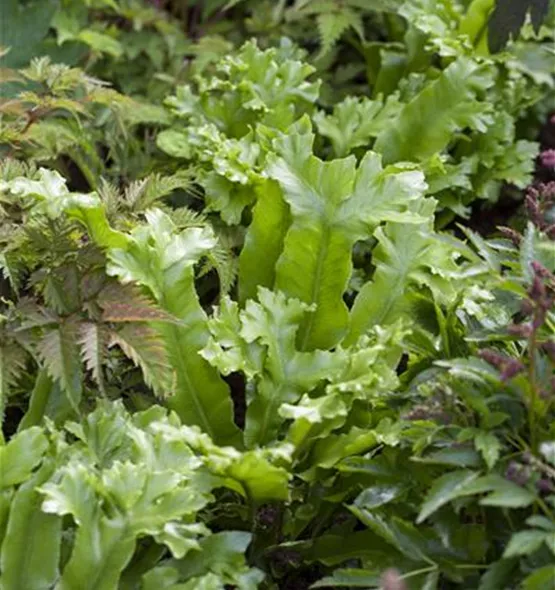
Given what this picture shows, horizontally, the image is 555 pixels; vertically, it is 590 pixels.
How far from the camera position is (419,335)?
4.66 ft

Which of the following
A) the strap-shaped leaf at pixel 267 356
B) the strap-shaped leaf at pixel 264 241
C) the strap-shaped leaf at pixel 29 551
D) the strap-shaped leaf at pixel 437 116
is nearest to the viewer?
the strap-shaped leaf at pixel 29 551

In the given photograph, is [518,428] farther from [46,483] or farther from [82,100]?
[82,100]

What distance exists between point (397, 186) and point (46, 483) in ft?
2.08

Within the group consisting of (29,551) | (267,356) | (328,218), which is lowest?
(29,551)

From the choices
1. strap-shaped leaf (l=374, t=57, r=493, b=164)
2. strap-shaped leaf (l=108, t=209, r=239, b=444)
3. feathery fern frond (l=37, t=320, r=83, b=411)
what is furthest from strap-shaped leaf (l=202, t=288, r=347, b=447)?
strap-shaped leaf (l=374, t=57, r=493, b=164)

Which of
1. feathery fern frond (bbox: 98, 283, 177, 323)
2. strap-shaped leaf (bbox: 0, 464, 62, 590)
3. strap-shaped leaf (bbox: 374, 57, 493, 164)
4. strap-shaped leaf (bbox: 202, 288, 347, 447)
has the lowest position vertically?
strap-shaped leaf (bbox: 0, 464, 62, 590)

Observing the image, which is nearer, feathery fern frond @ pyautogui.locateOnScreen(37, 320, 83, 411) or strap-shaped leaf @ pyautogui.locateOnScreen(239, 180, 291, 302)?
feathery fern frond @ pyautogui.locateOnScreen(37, 320, 83, 411)

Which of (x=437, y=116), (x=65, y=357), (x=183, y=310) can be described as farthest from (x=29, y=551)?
(x=437, y=116)

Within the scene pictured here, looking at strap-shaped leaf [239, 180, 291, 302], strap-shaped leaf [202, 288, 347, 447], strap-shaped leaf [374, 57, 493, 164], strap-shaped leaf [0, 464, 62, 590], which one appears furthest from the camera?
strap-shaped leaf [374, 57, 493, 164]

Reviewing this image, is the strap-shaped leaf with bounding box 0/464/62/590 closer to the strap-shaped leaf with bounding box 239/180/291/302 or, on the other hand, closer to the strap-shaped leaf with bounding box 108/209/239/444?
the strap-shaped leaf with bounding box 108/209/239/444

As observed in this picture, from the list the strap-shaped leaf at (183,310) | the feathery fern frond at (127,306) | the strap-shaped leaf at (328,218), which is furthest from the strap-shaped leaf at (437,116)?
the feathery fern frond at (127,306)

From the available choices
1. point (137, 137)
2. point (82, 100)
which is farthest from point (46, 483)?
point (137, 137)

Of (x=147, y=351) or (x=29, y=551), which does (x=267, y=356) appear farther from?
(x=29, y=551)

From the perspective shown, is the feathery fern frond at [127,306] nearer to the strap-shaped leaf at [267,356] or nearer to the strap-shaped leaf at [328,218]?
the strap-shaped leaf at [267,356]
